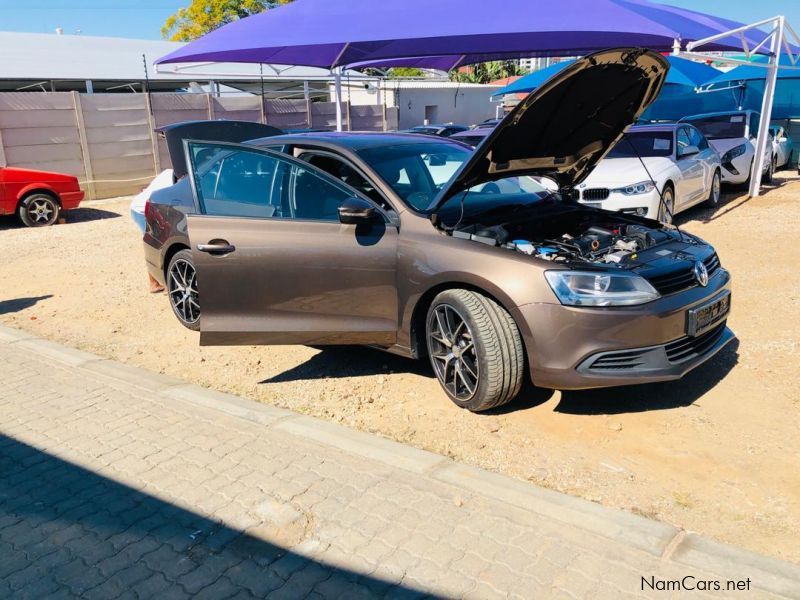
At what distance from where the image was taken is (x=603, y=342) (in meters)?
3.70

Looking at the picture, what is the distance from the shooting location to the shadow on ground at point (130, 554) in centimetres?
272

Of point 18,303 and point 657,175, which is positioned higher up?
point 657,175

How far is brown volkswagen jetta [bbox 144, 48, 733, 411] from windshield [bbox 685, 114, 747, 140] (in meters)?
10.0

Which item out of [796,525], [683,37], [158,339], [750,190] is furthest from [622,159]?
[796,525]

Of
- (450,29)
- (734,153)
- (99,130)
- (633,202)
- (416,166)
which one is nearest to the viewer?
(416,166)

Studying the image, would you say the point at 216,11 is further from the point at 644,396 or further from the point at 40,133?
the point at 644,396

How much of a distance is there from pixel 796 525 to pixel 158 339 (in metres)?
5.01

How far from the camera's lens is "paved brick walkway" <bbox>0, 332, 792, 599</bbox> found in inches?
107

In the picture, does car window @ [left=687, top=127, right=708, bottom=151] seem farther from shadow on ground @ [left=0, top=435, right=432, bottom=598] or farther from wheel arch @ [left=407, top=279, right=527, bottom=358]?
shadow on ground @ [left=0, top=435, right=432, bottom=598]

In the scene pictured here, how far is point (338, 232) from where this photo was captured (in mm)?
4434

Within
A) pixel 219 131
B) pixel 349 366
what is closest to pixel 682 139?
pixel 219 131

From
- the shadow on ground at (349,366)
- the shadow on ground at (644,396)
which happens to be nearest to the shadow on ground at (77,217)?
the shadow on ground at (349,366)

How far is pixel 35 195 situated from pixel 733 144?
13.0 m

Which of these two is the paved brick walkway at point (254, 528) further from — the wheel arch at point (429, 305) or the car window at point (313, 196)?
the car window at point (313, 196)
